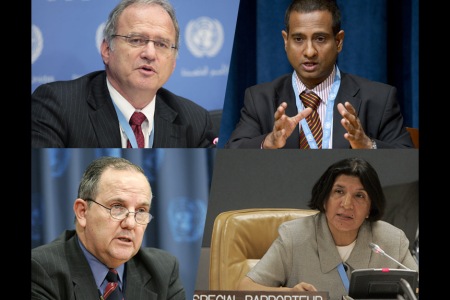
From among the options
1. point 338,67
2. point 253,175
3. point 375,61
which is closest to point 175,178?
point 253,175

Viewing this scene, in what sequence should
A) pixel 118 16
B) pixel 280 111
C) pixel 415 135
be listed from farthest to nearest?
pixel 415 135
pixel 118 16
pixel 280 111

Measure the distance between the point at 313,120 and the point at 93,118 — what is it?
1009 mm

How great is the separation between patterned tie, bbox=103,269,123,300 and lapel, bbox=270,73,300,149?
97cm

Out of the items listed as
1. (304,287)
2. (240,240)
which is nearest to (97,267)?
(240,240)

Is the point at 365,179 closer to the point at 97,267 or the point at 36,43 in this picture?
the point at 97,267

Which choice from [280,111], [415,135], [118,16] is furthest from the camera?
[415,135]

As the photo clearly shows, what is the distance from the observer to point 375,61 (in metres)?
2.49

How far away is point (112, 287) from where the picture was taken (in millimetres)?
2279

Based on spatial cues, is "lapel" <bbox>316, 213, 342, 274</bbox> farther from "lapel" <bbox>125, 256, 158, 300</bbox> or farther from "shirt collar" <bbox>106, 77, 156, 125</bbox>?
"shirt collar" <bbox>106, 77, 156, 125</bbox>

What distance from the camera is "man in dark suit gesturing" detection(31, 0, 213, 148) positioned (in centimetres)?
230

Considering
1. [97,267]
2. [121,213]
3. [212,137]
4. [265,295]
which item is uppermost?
[212,137]

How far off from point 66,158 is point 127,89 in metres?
0.43

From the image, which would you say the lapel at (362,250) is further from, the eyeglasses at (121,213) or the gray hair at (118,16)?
the gray hair at (118,16)

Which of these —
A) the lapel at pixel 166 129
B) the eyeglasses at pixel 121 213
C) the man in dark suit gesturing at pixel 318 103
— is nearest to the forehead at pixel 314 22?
the man in dark suit gesturing at pixel 318 103
